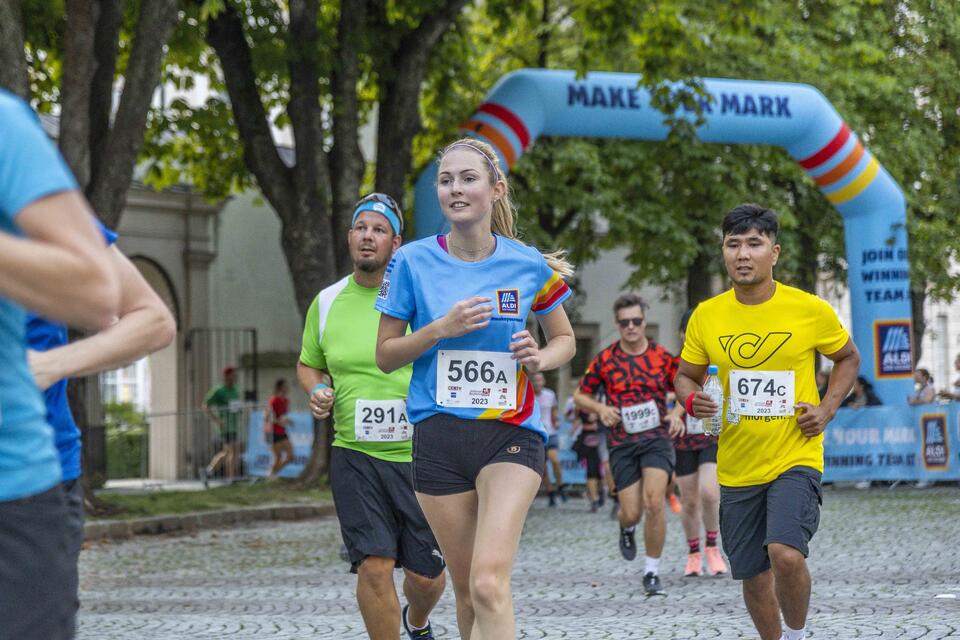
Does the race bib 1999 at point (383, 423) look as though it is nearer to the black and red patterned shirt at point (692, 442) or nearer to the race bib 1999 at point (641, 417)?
the race bib 1999 at point (641, 417)

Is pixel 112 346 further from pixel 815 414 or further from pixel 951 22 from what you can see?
pixel 951 22

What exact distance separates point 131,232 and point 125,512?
11.3 m

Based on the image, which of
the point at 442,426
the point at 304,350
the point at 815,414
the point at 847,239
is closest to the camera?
the point at 442,426

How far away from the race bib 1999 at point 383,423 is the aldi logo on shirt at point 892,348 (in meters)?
16.5

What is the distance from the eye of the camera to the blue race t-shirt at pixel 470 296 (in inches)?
203

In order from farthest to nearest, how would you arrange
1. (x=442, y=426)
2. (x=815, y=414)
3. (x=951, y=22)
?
(x=951, y=22) < (x=815, y=414) < (x=442, y=426)

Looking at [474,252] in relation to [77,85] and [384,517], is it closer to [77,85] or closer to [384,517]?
[384,517]

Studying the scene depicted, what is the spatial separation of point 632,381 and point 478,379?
5.65 m

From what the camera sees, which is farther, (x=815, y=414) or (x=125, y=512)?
(x=125, y=512)

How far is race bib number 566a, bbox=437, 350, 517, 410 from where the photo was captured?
5.15 meters

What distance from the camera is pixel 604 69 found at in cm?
2500

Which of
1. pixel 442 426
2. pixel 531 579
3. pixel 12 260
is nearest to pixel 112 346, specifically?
pixel 12 260

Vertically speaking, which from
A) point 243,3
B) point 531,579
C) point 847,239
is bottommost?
point 531,579

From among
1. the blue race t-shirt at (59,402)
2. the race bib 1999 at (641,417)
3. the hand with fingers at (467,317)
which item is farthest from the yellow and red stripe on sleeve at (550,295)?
the race bib 1999 at (641,417)
